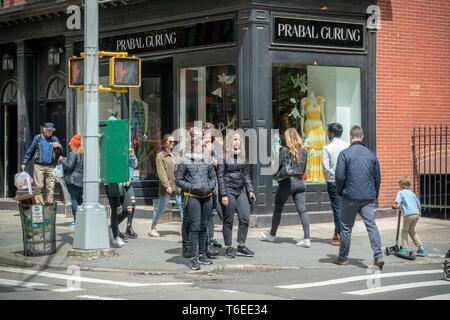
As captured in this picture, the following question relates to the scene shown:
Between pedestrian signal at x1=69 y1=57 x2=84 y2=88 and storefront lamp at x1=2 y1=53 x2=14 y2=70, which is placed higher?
storefront lamp at x1=2 y1=53 x2=14 y2=70

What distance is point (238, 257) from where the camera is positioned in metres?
11.1

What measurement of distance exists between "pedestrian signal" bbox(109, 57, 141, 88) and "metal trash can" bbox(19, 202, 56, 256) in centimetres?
224

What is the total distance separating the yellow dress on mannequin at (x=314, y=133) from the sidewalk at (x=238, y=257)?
4.29 ft

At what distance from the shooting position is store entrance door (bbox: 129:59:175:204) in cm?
1784

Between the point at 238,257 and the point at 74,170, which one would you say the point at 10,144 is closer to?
the point at 74,170

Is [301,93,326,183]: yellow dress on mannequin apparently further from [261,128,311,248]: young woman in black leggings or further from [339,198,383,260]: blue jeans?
[339,198,383,260]: blue jeans

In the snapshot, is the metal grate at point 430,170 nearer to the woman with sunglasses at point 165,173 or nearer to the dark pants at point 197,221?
the woman with sunglasses at point 165,173

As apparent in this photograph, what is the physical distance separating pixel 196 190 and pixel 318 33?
6553mm

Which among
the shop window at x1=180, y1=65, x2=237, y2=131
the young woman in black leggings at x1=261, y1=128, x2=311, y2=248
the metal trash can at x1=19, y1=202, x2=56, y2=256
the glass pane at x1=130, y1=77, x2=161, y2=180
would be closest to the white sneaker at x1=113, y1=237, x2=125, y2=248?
the metal trash can at x1=19, y1=202, x2=56, y2=256

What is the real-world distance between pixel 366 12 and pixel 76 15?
7.19 m

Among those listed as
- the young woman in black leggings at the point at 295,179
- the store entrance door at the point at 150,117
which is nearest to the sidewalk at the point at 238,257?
the young woman in black leggings at the point at 295,179

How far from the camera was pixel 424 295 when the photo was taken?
8.03 metres

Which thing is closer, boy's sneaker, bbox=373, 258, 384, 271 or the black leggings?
boy's sneaker, bbox=373, 258, 384, 271

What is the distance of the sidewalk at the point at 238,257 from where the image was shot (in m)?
10.5
